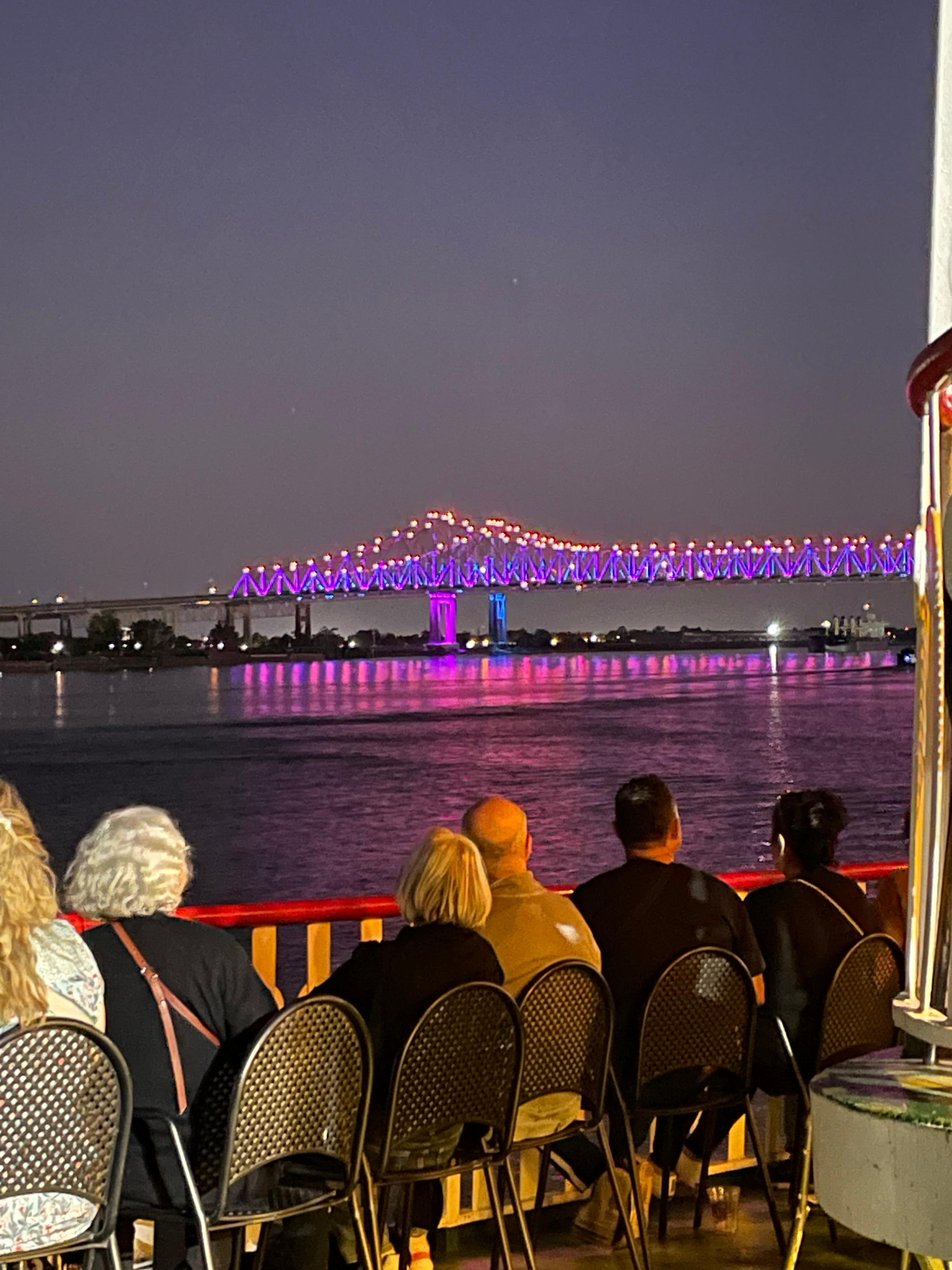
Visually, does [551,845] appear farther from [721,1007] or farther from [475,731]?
[475,731]

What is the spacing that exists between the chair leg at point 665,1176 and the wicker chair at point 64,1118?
142 centimetres

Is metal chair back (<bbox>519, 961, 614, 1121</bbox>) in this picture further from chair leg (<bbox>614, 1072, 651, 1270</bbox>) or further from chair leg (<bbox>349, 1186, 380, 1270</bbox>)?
chair leg (<bbox>349, 1186, 380, 1270</bbox>)

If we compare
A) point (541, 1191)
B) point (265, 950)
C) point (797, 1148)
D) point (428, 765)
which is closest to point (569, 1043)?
point (541, 1191)

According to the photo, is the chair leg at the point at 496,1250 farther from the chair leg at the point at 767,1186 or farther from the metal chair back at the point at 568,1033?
the chair leg at the point at 767,1186

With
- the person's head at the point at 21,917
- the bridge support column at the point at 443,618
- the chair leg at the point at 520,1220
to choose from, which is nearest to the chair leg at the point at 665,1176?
the chair leg at the point at 520,1220

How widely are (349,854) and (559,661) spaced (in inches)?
4985

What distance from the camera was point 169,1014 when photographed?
2598 mm

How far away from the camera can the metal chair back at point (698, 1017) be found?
123 inches

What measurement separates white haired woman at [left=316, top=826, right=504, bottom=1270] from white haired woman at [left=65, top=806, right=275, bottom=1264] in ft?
0.87

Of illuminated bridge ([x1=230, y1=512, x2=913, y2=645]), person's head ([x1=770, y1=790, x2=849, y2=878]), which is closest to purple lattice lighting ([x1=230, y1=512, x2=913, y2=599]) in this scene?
illuminated bridge ([x1=230, y1=512, x2=913, y2=645])

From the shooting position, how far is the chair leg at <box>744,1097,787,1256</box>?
10.9 feet

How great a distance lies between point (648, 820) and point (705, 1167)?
77 centimetres

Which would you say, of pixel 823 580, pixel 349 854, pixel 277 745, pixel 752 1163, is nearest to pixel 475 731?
pixel 277 745

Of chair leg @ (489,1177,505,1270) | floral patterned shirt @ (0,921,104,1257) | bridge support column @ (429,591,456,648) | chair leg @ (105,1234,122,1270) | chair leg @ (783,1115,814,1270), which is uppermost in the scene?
bridge support column @ (429,591,456,648)
